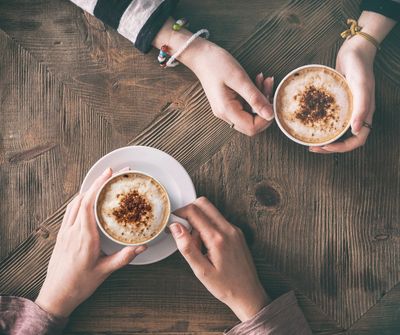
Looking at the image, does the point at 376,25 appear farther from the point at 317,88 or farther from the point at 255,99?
→ the point at 255,99

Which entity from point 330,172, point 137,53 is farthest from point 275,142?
point 137,53

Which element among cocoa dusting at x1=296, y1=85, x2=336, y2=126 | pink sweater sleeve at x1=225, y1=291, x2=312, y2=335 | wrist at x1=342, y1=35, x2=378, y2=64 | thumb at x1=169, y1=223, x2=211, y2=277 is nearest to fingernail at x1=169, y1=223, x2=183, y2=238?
thumb at x1=169, y1=223, x2=211, y2=277

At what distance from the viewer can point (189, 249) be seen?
4.02ft

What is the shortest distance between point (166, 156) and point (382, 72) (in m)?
0.71

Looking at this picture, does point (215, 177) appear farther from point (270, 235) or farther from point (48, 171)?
point (48, 171)

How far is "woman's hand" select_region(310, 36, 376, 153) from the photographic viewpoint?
4.08 feet

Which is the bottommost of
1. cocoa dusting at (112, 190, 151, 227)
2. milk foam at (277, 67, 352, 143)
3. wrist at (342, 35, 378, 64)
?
cocoa dusting at (112, 190, 151, 227)

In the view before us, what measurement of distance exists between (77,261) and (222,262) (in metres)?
0.39

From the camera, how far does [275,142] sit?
142 centimetres

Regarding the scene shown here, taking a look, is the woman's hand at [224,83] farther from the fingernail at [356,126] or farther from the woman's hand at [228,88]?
the fingernail at [356,126]

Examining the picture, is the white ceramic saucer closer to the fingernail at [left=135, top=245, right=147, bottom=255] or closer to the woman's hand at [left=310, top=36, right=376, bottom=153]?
the fingernail at [left=135, top=245, right=147, bottom=255]

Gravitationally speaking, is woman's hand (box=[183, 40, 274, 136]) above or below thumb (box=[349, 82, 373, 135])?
below

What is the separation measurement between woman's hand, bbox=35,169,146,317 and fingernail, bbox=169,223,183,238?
3.4 inches

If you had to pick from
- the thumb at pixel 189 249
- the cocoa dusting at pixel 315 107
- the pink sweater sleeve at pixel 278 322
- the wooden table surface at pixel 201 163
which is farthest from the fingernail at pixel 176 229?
the cocoa dusting at pixel 315 107
